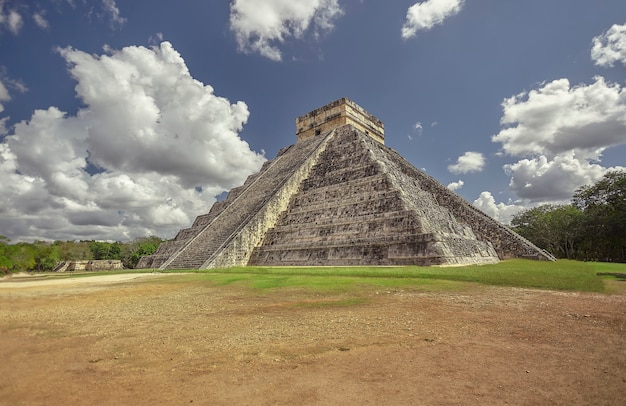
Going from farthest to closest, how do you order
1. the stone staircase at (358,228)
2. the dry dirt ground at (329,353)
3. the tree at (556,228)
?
1. the tree at (556,228)
2. the stone staircase at (358,228)
3. the dry dirt ground at (329,353)

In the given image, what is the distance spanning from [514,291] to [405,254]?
6269 millimetres

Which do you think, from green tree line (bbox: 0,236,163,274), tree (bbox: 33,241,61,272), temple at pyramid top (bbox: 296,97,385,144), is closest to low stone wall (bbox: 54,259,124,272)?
green tree line (bbox: 0,236,163,274)

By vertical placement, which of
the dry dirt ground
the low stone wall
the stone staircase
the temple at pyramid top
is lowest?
the dry dirt ground

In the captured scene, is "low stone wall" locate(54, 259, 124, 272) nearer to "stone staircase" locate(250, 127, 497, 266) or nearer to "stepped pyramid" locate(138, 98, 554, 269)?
"stepped pyramid" locate(138, 98, 554, 269)

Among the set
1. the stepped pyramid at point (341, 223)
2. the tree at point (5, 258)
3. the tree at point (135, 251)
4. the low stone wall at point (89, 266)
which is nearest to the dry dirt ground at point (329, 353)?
the stepped pyramid at point (341, 223)

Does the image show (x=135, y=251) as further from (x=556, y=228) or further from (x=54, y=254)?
(x=556, y=228)

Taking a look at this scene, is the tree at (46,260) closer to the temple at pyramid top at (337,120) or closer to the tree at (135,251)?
the tree at (135,251)

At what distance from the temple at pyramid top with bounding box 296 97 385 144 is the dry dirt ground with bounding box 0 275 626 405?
80.1 ft

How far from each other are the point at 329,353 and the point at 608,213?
32492 mm

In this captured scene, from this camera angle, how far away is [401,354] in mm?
3410

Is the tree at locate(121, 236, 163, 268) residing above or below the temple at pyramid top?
below

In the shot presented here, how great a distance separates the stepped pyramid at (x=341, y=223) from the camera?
14.1 metres

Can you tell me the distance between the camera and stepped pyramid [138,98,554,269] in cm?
1407

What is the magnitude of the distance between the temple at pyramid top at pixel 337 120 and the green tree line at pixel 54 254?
23932 millimetres
